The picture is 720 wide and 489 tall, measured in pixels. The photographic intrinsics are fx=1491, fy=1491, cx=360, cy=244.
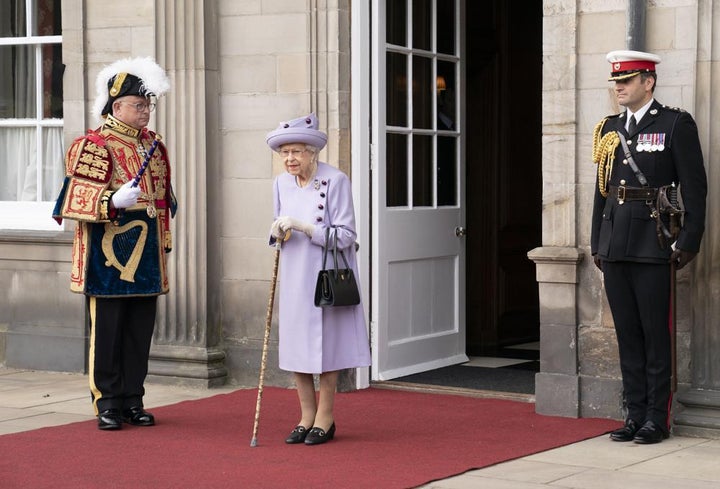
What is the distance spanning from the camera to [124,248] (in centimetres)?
763

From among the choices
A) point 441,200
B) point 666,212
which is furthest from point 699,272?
point 441,200

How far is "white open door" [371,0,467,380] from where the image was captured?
29.2 ft

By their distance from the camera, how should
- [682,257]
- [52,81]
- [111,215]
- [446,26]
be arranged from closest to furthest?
[682,257]
[111,215]
[446,26]
[52,81]

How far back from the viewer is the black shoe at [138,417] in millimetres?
7676

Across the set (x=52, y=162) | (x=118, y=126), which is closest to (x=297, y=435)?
(x=118, y=126)

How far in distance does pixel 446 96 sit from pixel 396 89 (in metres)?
0.54

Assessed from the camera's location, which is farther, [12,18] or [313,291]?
[12,18]

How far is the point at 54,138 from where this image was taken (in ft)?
33.2

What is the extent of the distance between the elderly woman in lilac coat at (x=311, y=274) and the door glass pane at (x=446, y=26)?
2556 millimetres

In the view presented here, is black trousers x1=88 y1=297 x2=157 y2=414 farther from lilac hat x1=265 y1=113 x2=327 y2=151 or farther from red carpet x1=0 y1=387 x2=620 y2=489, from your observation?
lilac hat x1=265 y1=113 x2=327 y2=151

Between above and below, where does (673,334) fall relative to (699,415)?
above

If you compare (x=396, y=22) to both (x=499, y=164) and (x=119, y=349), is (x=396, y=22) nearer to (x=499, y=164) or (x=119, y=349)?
(x=499, y=164)

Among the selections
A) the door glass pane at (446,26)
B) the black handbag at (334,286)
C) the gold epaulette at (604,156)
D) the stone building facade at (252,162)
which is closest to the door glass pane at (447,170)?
the door glass pane at (446,26)

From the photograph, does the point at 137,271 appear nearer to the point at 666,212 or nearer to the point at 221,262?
the point at 221,262
